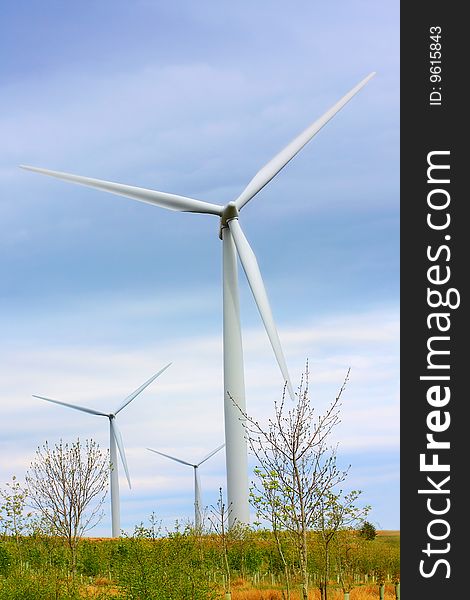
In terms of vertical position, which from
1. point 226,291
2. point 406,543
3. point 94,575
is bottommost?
point 94,575

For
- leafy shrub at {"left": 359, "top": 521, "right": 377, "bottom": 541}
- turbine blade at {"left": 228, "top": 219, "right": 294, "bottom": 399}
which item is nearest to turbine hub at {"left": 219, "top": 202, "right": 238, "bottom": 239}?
turbine blade at {"left": 228, "top": 219, "right": 294, "bottom": 399}

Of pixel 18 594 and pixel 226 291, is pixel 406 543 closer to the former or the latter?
pixel 18 594

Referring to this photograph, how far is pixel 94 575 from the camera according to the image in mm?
28766

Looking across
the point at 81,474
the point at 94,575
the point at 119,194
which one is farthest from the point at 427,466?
the point at 119,194

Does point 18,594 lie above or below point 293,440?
below

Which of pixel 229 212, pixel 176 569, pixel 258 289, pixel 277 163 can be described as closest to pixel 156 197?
pixel 229 212

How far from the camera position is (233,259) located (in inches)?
1224

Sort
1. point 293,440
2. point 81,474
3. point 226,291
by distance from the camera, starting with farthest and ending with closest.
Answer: point 226,291
point 81,474
point 293,440

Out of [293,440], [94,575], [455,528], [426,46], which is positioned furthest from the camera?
[94,575]

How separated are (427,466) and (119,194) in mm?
22539

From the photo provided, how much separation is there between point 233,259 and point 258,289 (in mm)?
4860

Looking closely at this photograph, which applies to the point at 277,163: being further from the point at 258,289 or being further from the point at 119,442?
the point at 119,442

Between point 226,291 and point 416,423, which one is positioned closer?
point 416,423

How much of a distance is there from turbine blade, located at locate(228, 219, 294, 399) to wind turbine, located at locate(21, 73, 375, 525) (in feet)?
0.13
